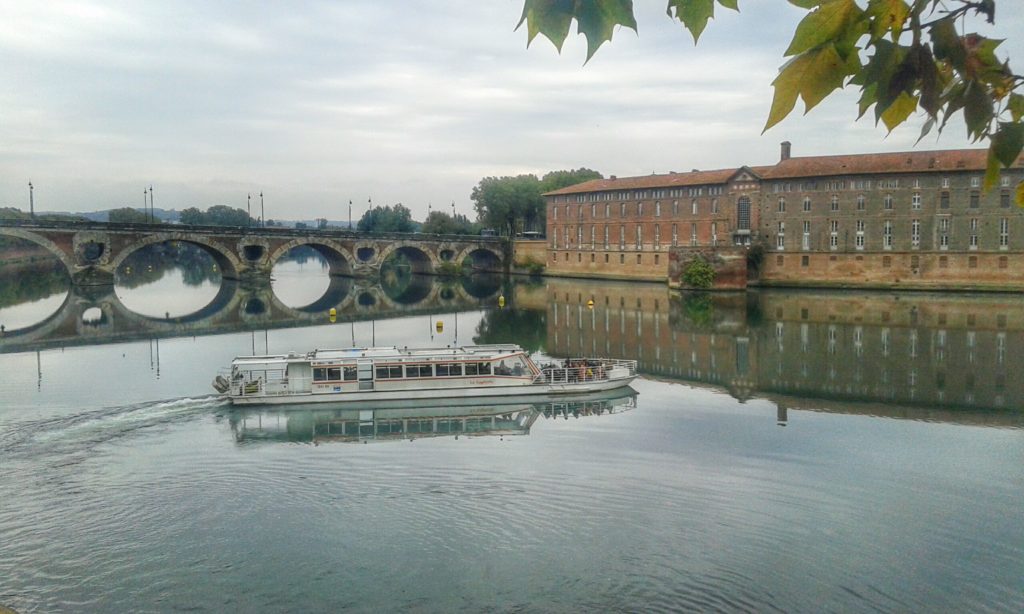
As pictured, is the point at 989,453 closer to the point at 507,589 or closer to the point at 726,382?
the point at 726,382

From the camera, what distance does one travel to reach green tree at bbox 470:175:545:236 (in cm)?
10138

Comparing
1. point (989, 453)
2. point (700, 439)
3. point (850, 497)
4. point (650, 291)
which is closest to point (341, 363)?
point (700, 439)

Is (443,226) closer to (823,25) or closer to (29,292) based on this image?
(29,292)

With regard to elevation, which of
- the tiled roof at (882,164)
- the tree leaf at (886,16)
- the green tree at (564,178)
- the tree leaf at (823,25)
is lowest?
the tree leaf at (823,25)

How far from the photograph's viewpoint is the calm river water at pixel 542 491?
11.7 m

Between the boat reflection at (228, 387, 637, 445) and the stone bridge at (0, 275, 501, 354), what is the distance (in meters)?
18.6

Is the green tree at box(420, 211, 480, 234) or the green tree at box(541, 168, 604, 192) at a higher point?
the green tree at box(541, 168, 604, 192)

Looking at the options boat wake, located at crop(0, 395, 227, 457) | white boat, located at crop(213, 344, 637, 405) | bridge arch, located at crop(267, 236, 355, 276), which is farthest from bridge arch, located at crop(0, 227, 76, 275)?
boat wake, located at crop(0, 395, 227, 457)

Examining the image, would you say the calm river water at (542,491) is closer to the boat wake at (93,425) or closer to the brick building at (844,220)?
the boat wake at (93,425)

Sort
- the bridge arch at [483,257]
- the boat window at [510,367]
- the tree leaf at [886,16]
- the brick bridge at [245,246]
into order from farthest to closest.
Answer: the bridge arch at [483,257] < the brick bridge at [245,246] < the boat window at [510,367] < the tree leaf at [886,16]

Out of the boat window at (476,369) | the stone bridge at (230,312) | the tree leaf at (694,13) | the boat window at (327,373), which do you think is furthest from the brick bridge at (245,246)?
the tree leaf at (694,13)

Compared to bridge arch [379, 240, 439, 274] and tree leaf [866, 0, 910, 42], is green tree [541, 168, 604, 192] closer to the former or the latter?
bridge arch [379, 240, 439, 274]

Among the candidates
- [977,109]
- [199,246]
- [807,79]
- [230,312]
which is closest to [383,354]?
[977,109]

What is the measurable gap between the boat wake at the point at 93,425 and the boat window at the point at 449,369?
700 cm
